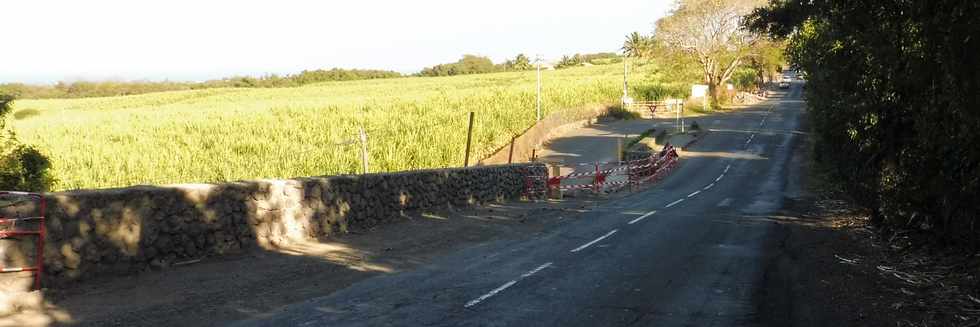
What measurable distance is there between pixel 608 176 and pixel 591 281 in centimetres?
2798

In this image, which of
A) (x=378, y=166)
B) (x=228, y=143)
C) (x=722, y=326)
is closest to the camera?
(x=722, y=326)

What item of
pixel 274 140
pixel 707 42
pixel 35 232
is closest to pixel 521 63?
pixel 707 42

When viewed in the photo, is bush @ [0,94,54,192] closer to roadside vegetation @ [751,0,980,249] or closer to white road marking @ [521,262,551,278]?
white road marking @ [521,262,551,278]

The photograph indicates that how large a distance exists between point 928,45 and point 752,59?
253 feet

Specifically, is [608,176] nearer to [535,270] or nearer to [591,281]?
[535,270]

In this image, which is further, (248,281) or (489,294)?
(248,281)

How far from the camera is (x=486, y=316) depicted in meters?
9.20

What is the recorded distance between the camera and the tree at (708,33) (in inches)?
3012

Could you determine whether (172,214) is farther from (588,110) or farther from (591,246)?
(588,110)

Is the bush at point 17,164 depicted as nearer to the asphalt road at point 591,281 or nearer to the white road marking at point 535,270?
the asphalt road at point 591,281

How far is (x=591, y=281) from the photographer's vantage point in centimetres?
1164

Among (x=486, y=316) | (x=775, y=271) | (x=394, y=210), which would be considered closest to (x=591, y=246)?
(x=775, y=271)

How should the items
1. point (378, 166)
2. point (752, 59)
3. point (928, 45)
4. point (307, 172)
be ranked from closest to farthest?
point (928, 45), point (307, 172), point (378, 166), point (752, 59)

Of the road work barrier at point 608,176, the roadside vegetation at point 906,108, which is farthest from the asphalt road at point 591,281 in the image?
the road work barrier at point 608,176
